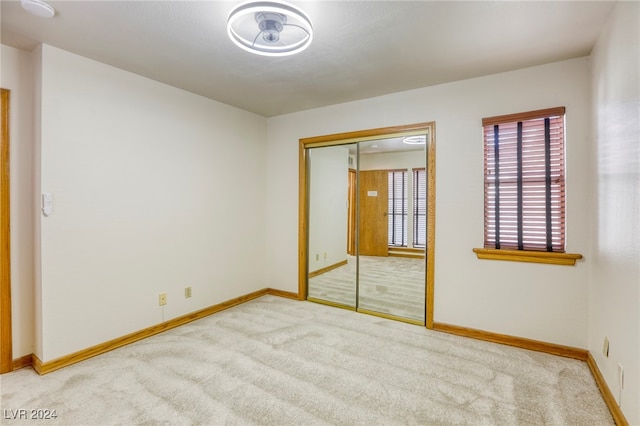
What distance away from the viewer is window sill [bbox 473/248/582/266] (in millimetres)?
2571

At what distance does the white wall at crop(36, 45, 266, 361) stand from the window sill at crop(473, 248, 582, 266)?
2.93 meters

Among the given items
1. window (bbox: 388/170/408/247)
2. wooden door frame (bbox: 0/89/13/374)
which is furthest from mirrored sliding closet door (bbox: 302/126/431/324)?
wooden door frame (bbox: 0/89/13/374)

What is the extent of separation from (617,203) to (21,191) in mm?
4287

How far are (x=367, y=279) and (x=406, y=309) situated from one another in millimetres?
1068

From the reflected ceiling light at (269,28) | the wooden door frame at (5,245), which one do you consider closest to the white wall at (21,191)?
the wooden door frame at (5,245)

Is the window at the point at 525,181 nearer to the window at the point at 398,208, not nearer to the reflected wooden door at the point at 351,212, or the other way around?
the window at the point at 398,208

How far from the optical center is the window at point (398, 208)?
472 cm

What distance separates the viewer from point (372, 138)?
3613 millimetres

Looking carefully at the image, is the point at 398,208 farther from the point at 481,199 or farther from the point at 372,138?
the point at 481,199

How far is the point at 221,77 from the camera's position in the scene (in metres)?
2.94

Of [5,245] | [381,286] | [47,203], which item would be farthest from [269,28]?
[381,286]

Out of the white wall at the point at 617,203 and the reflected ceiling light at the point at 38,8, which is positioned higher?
the reflected ceiling light at the point at 38,8

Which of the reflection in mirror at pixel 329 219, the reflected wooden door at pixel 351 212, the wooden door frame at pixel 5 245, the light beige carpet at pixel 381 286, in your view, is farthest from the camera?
the reflected wooden door at pixel 351 212

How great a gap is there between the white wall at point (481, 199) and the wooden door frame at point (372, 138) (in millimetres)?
63
